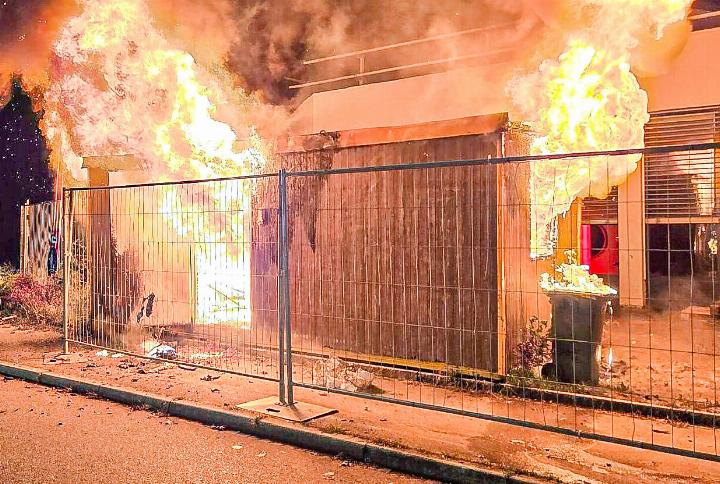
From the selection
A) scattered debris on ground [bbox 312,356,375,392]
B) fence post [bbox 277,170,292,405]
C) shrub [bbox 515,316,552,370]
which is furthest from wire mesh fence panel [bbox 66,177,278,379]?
shrub [bbox 515,316,552,370]

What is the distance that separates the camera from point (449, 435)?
17.4 feet

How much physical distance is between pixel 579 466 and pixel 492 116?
383 cm

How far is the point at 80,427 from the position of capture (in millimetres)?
5867

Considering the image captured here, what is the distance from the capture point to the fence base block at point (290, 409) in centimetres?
580

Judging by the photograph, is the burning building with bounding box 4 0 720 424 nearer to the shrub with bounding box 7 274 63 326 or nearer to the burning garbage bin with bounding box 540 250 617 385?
the burning garbage bin with bounding box 540 250 617 385

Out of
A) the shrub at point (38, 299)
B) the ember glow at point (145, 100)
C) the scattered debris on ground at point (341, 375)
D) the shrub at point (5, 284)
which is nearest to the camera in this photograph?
the scattered debris on ground at point (341, 375)

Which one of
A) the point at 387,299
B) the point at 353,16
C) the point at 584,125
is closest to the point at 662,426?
the point at 387,299

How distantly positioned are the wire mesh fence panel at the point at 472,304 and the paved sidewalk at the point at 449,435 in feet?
1.01

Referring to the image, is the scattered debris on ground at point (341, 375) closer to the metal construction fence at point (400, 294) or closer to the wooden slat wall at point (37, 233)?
the metal construction fence at point (400, 294)

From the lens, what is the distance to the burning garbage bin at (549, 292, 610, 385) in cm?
652

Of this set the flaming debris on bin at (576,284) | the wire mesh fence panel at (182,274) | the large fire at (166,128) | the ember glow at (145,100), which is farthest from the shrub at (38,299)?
the flaming debris on bin at (576,284)

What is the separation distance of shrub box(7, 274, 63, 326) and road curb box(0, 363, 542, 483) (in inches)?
155

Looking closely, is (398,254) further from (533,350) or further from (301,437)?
(301,437)

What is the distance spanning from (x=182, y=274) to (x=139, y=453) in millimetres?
3427
